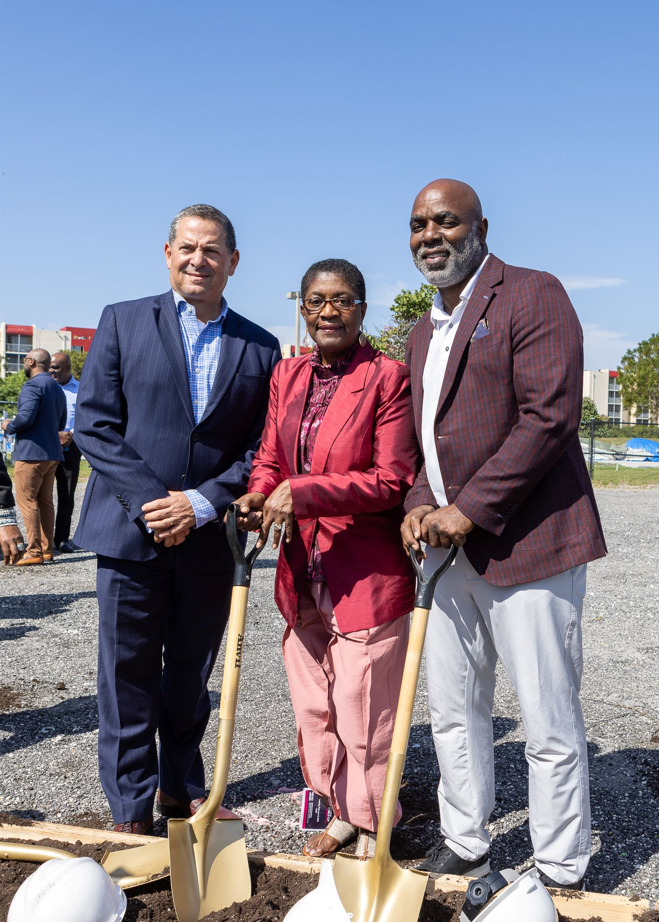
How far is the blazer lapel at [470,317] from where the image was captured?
2744mm

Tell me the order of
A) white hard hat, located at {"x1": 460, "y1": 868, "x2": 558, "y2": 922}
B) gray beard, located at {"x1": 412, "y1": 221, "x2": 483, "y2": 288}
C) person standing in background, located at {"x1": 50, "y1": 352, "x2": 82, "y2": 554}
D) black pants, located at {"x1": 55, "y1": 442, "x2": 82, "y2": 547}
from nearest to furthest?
white hard hat, located at {"x1": 460, "y1": 868, "x2": 558, "y2": 922} → gray beard, located at {"x1": 412, "y1": 221, "x2": 483, "y2": 288} → person standing in background, located at {"x1": 50, "y1": 352, "x2": 82, "y2": 554} → black pants, located at {"x1": 55, "y1": 442, "x2": 82, "y2": 547}

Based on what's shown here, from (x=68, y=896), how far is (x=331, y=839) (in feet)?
4.12

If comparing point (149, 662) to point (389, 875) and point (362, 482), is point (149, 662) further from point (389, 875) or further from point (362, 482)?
point (389, 875)

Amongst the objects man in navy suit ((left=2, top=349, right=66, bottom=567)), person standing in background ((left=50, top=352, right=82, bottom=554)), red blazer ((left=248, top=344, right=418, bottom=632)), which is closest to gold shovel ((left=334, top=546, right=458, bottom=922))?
red blazer ((left=248, top=344, right=418, bottom=632))

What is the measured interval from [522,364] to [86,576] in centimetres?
755

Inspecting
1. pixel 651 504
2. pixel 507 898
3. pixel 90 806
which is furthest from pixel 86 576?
pixel 651 504

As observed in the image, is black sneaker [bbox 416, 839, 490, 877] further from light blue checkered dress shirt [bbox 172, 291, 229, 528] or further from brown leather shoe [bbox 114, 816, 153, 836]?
light blue checkered dress shirt [bbox 172, 291, 229, 528]

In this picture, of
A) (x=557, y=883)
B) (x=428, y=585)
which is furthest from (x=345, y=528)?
(x=557, y=883)

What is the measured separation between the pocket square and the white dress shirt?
10cm

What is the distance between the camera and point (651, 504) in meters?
17.5

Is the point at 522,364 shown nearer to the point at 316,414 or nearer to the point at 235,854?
the point at 316,414

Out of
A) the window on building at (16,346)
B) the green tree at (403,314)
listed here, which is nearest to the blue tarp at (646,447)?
the green tree at (403,314)

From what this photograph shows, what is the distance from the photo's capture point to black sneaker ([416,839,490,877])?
2916 mm

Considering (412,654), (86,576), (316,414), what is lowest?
(86,576)
